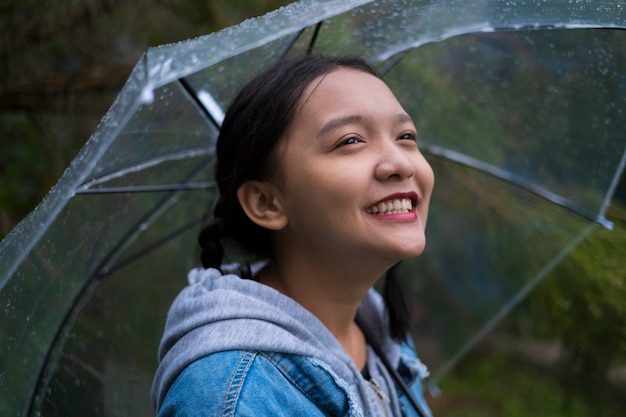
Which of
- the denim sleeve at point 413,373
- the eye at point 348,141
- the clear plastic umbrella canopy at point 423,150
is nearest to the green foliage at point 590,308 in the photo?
the clear plastic umbrella canopy at point 423,150

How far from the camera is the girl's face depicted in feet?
4.62

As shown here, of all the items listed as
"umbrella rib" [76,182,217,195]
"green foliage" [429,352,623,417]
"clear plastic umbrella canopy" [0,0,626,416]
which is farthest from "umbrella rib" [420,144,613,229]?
"green foliage" [429,352,623,417]

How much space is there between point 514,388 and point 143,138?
319 cm

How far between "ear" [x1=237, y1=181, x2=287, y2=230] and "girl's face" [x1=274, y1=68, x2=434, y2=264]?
0.02m

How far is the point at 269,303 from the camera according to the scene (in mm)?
1438

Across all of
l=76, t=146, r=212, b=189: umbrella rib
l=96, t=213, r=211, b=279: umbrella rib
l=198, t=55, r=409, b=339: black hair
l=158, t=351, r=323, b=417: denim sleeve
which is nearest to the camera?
l=158, t=351, r=323, b=417: denim sleeve

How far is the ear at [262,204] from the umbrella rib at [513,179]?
0.86 m

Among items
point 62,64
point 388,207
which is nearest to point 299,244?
point 388,207

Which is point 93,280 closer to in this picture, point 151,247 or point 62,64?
point 151,247

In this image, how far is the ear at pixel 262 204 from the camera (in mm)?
1528

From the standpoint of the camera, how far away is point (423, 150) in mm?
2307

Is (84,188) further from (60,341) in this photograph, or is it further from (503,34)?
(503,34)

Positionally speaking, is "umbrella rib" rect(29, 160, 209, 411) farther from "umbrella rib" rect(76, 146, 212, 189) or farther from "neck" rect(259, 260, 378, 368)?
"neck" rect(259, 260, 378, 368)

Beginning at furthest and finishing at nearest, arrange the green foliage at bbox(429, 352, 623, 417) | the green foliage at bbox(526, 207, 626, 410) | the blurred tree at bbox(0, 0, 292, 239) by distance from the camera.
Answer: the green foliage at bbox(429, 352, 623, 417)
the green foliage at bbox(526, 207, 626, 410)
the blurred tree at bbox(0, 0, 292, 239)
